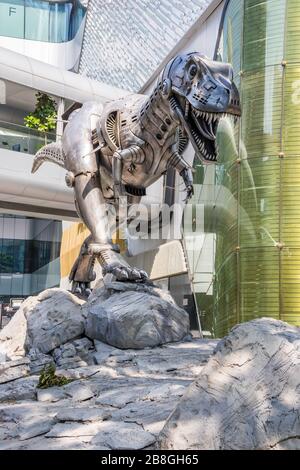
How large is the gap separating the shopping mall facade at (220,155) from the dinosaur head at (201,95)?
3236 mm

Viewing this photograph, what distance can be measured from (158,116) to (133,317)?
1.83m

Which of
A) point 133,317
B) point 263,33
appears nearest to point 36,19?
point 263,33

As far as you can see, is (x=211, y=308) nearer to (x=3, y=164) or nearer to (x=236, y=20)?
(x=236, y=20)

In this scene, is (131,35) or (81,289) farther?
(131,35)

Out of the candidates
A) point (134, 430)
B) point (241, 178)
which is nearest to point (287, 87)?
point (241, 178)

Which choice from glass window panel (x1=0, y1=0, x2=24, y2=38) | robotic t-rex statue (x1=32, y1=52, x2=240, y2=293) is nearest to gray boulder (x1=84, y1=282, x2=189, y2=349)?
robotic t-rex statue (x1=32, y1=52, x2=240, y2=293)

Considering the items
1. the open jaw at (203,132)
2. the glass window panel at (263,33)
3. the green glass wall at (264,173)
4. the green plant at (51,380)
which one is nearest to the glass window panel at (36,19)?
the green glass wall at (264,173)

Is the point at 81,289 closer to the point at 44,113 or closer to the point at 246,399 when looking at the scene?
the point at 246,399

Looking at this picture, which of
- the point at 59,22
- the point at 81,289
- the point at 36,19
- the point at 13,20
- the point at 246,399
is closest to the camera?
the point at 246,399

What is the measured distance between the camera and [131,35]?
711 inches

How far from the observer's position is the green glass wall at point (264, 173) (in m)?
7.49

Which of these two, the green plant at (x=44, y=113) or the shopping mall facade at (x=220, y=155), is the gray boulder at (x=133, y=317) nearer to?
the shopping mall facade at (x=220, y=155)

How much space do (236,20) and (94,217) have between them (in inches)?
181

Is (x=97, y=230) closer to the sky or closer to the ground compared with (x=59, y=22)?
closer to the ground
